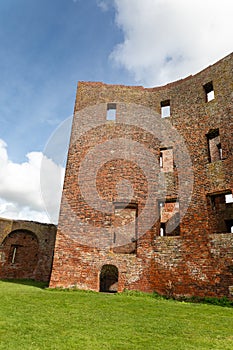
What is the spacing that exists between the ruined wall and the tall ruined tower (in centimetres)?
523

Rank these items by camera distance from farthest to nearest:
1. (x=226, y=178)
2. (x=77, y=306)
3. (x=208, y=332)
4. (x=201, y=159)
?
(x=201, y=159) → (x=226, y=178) → (x=77, y=306) → (x=208, y=332)

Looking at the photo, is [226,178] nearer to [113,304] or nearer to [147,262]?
[147,262]

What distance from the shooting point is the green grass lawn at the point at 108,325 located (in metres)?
4.65

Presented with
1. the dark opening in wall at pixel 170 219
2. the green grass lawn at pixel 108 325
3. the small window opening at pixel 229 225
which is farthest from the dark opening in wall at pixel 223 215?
the green grass lawn at pixel 108 325

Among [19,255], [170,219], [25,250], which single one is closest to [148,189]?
[170,219]

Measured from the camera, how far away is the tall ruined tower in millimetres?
11148

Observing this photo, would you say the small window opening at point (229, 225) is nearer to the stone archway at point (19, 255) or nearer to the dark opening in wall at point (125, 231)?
the dark opening in wall at point (125, 231)

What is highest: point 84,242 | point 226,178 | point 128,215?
point 226,178

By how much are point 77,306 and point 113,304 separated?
130cm

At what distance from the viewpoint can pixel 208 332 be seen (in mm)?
5758

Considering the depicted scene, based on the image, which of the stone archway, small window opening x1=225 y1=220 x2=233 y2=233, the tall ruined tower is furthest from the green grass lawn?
the stone archway

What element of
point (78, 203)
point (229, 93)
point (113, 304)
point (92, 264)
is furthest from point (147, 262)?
point (229, 93)

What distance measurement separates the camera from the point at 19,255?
18.7 meters

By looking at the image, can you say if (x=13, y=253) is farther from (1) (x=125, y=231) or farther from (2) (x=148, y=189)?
(2) (x=148, y=189)
